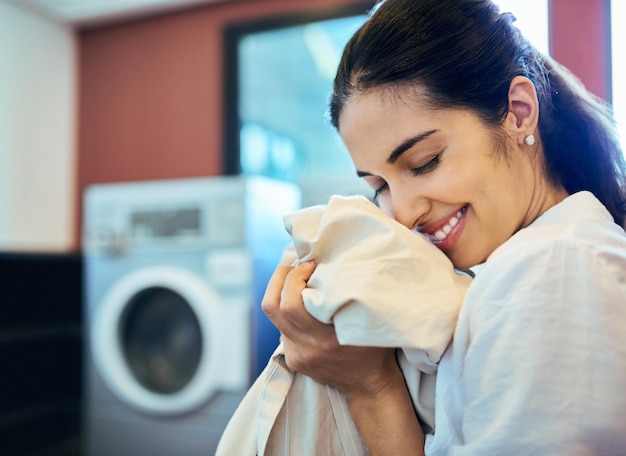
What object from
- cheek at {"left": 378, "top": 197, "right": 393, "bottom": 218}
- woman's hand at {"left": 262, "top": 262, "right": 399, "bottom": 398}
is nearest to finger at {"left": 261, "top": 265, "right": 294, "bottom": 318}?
woman's hand at {"left": 262, "top": 262, "right": 399, "bottom": 398}

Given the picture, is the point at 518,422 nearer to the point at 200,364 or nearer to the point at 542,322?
the point at 542,322

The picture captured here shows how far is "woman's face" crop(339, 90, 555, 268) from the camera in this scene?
77cm

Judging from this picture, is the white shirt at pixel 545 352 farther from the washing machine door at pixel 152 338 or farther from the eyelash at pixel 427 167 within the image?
the washing machine door at pixel 152 338

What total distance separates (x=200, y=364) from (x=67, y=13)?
215 centimetres

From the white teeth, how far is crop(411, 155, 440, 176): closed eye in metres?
0.07

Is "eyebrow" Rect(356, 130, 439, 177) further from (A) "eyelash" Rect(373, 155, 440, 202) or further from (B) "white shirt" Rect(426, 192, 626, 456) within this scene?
(B) "white shirt" Rect(426, 192, 626, 456)

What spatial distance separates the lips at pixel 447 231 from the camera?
31.4 inches

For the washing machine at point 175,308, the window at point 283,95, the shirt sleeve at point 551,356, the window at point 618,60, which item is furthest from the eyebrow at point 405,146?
the window at point 283,95

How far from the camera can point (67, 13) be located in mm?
3125

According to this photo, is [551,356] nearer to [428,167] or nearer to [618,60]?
[428,167]

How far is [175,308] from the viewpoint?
7.32ft

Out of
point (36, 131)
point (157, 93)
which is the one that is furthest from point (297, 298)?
point (36, 131)

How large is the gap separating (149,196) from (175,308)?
0.45 metres

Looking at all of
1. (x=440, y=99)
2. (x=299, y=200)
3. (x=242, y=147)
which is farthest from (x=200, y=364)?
(x=440, y=99)
